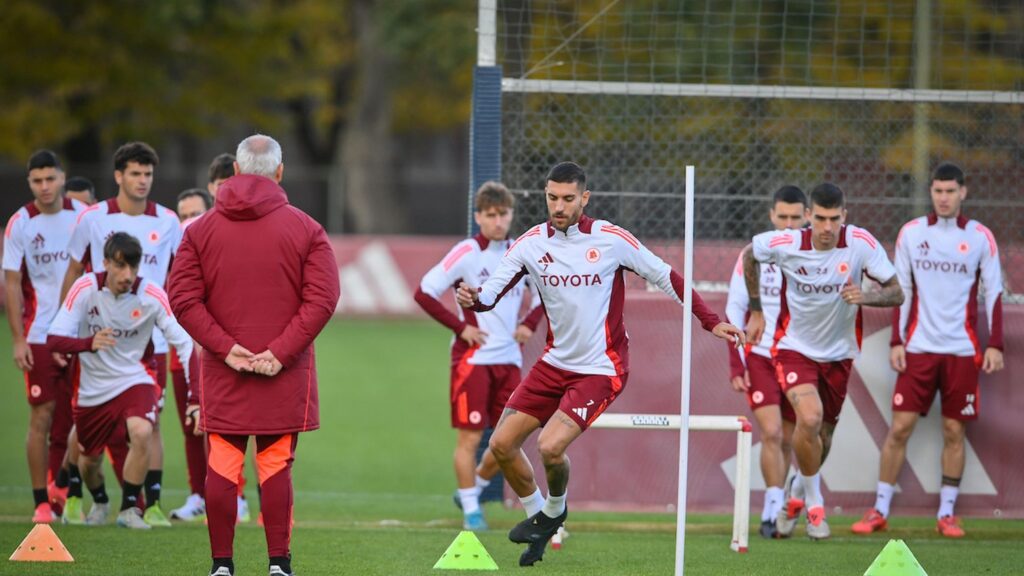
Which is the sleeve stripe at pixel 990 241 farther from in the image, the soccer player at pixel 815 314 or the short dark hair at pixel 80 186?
the short dark hair at pixel 80 186

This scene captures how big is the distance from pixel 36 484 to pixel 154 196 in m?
21.0

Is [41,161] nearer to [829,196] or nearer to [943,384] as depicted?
[829,196]

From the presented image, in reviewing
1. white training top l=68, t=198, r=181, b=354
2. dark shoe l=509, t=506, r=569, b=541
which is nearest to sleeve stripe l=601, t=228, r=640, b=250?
dark shoe l=509, t=506, r=569, b=541

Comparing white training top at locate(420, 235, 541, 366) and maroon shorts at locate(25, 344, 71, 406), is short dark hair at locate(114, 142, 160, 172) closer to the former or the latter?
maroon shorts at locate(25, 344, 71, 406)

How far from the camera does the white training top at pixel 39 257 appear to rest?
10.0 m

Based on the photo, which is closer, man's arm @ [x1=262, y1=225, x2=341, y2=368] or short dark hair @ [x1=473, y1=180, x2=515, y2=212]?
man's arm @ [x1=262, y1=225, x2=341, y2=368]

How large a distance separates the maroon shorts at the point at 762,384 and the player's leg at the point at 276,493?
12.3 ft

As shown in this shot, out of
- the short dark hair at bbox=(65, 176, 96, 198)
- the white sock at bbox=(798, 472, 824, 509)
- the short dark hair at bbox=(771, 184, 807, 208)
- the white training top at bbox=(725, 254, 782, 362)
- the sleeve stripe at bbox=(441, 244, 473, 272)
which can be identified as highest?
the short dark hair at bbox=(771, 184, 807, 208)

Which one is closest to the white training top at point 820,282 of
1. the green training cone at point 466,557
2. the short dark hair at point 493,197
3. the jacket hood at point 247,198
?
the short dark hair at point 493,197

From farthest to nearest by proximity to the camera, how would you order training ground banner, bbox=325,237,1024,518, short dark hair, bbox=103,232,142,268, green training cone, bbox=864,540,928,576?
training ground banner, bbox=325,237,1024,518, short dark hair, bbox=103,232,142,268, green training cone, bbox=864,540,928,576

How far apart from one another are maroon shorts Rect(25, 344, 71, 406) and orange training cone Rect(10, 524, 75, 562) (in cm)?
220

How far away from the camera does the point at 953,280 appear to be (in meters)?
9.74

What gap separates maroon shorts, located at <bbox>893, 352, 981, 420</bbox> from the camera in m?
9.77

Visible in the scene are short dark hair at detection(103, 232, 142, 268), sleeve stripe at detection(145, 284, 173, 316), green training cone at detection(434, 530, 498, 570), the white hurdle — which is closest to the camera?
green training cone at detection(434, 530, 498, 570)
